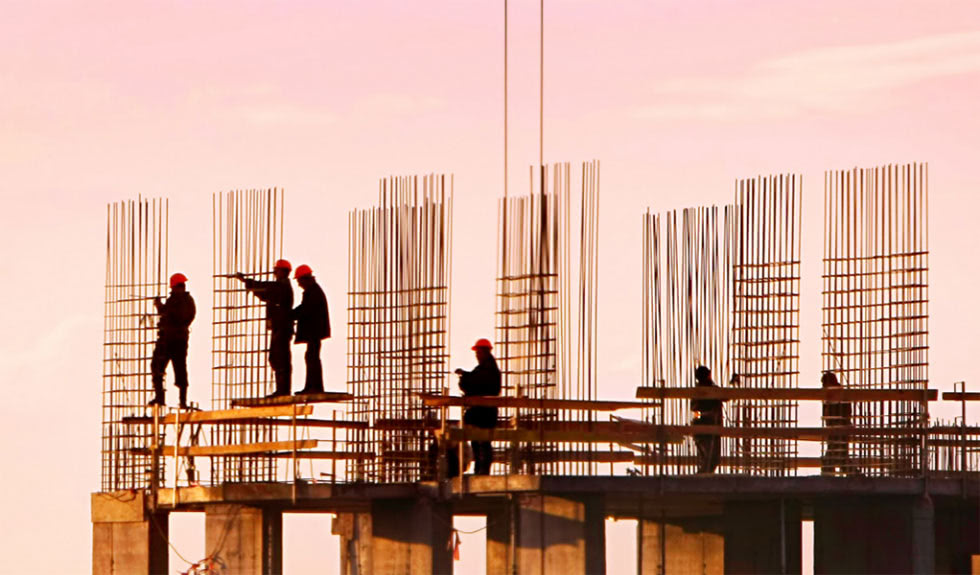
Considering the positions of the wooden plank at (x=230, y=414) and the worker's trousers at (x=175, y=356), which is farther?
the worker's trousers at (x=175, y=356)

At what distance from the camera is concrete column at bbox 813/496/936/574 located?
31359 millimetres

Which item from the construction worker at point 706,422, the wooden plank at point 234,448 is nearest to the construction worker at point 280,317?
the wooden plank at point 234,448

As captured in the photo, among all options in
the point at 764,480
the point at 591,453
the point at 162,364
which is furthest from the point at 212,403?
the point at 764,480

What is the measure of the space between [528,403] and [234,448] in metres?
4.03

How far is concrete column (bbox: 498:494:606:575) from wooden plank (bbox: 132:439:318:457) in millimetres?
2724

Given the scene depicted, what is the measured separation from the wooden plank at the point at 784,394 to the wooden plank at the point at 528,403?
0.91 feet

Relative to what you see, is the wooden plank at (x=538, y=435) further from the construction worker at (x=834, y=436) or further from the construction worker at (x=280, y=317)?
the construction worker at (x=280, y=317)

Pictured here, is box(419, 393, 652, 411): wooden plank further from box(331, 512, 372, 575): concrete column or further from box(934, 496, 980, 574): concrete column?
box(934, 496, 980, 574): concrete column

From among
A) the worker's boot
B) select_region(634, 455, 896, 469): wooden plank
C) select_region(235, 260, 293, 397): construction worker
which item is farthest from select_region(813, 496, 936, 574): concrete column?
the worker's boot

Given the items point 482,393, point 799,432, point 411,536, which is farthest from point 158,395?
point 799,432

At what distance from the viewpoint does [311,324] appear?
3134cm

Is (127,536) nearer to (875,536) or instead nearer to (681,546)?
(681,546)

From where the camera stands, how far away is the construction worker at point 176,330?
33.1 m

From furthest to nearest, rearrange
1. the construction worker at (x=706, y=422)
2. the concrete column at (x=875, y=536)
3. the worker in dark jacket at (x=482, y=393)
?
the construction worker at (x=706, y=422) → the concrete column at (x=875, y=536) → the worker in dark jacket at (x=482, y=393)
